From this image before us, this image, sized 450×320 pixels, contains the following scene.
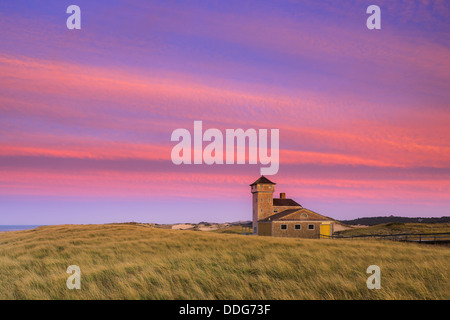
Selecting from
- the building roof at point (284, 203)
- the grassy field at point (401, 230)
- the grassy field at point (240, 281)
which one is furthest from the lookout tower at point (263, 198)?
the grassy field at point (240, 281)

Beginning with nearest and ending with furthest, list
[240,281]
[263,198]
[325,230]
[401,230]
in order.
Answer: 1. [240,281]
2. [325,230]
3. [263,198]
4. [401,230]

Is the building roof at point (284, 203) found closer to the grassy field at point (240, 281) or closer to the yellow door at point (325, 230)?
the yellow door at point (325, 230)

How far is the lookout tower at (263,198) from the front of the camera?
62678 mm

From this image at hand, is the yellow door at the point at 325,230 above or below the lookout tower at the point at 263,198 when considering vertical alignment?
below

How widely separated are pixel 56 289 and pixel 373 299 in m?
8.45

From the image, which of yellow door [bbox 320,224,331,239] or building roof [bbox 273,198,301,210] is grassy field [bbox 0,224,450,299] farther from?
building roof [bbox 273,198,301,210]

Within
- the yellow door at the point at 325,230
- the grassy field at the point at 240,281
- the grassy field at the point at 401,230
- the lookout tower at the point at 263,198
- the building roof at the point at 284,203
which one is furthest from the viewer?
the grassy field at the point at 401,230

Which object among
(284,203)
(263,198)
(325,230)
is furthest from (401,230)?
(263,198)

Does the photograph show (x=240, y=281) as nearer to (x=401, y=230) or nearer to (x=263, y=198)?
(x=263, y=198)

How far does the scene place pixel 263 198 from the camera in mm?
63125

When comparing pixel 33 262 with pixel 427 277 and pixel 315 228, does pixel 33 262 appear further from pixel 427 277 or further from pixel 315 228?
pixel 315 228
